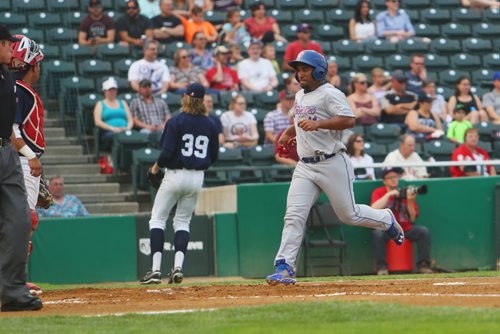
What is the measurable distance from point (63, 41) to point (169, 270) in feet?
17.0

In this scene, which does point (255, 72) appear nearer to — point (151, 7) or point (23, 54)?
point (151, 7)

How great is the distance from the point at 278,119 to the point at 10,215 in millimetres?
9679

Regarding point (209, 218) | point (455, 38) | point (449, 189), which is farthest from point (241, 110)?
point (455, 38)

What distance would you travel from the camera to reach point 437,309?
7.57m

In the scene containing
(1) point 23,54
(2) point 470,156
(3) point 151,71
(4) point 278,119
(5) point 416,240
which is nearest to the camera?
(1) point 23,54

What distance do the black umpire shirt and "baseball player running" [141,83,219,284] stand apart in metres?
4.26

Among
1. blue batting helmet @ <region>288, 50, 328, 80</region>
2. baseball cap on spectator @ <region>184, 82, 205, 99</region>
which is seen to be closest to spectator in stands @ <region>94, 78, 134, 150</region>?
baseball cap on spectator @ <region>184, 82, 205, 99</region>

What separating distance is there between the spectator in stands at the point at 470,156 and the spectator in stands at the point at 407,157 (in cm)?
48

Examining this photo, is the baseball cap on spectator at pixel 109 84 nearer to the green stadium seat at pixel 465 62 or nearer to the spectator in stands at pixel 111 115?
the spectator in stands at pixel 111 115

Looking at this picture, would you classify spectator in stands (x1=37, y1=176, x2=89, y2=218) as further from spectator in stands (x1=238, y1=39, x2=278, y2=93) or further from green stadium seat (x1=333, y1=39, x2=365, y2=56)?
green stadium seat (x1=333, y1=39, x2=365, y2=56)

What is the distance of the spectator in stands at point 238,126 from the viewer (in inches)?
684

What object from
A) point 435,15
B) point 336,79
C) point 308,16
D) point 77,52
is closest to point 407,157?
point 336,79

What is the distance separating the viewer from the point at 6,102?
825cm

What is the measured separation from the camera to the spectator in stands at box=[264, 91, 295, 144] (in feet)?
57.6
